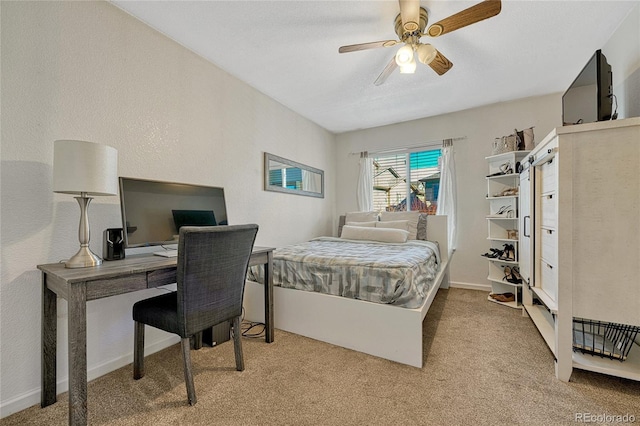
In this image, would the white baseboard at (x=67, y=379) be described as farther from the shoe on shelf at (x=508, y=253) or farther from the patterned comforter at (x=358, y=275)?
the shoe on shelf at (x=508, y=253)

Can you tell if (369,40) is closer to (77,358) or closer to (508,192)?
(508,192)

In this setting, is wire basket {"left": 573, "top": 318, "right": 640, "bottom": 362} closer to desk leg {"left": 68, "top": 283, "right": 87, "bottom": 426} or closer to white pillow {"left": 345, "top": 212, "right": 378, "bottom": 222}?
white pillow {"left": 345, "top": 212, "right": 378, "bottom": 222}

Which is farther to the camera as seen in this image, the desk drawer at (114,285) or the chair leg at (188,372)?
the chair leg at (188,372)

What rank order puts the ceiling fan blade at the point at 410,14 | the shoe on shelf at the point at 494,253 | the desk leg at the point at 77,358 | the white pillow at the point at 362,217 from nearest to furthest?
the desk leg at the point at 77,358 < the ceiling fan blade at the point at 410,14 < the shoe on shelf at the point at 494,253 < the white pillow at the point at 362,217

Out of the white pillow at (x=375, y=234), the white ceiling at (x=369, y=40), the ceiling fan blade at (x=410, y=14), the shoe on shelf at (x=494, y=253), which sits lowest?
the shoe on shelf at (x=494, y=253)

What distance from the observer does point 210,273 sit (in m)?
1.46

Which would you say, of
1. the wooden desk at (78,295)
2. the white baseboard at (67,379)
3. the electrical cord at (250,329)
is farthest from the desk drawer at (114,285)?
the electrical cord at (250,329)

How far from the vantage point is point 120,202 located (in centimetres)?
169

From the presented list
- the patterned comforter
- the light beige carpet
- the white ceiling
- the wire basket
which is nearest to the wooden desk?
the light beige carpet

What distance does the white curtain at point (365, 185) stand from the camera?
434 centimetres

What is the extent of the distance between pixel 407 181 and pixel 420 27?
2.51 metres

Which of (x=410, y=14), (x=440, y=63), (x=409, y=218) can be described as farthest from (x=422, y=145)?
(x=410, y=14)

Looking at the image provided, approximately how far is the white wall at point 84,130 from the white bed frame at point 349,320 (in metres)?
0.89

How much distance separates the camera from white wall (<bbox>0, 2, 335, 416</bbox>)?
139 cm
